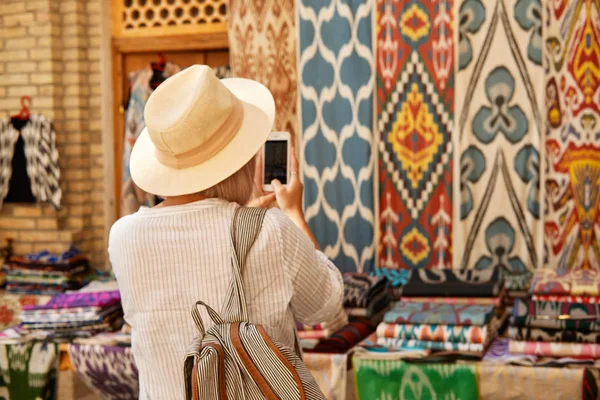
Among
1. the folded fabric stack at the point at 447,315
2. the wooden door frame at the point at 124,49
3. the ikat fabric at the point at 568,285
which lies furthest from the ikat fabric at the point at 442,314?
the wooden door frame at the point at 124,49

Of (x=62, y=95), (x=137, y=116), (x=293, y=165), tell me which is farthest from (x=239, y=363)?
(x=62, y=95)

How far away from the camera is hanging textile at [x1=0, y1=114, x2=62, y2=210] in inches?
214

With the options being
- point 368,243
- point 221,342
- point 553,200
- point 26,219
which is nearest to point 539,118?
point 553,200

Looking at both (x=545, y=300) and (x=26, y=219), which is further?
(x=26, y=219)

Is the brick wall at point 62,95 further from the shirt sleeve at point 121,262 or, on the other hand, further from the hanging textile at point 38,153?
the shirt sleeve at point 121,262

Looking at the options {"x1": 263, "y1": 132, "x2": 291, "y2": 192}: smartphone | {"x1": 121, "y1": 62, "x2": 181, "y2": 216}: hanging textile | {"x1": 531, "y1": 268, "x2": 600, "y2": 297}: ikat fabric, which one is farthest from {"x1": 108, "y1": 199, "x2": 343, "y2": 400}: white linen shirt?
{"x1": 121, "y1": 62, "x2": 181, "y2": 216}: hanging textile

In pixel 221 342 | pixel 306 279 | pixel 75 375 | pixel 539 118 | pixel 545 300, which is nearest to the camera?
pixel 221 342

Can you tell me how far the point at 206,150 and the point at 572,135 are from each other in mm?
2651

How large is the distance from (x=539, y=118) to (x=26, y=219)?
3.41 metres

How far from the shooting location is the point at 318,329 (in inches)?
124

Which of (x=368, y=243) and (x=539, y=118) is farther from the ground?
(x=539, y=118)

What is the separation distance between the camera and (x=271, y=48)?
4684mm

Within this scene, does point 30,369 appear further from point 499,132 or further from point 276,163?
point 499,132

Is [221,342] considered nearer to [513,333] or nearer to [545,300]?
[513,333]
